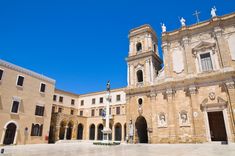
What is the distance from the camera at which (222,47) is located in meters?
21.1

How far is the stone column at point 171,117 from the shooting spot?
2104 cm

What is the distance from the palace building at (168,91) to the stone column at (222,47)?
0.10 metres

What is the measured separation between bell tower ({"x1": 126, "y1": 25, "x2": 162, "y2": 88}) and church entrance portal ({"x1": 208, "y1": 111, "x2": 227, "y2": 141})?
885 cm

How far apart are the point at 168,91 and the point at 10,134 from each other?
70.2 ft

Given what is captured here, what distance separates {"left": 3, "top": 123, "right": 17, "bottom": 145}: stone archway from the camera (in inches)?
863

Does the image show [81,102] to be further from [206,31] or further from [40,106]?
[206,31]

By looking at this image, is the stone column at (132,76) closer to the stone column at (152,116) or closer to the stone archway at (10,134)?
the stone column at (152,116)

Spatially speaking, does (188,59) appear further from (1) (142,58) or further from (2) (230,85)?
(1) (142,58)

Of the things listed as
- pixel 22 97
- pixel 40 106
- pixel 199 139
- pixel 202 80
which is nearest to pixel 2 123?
pixel 22 97

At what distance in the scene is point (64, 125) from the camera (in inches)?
1330

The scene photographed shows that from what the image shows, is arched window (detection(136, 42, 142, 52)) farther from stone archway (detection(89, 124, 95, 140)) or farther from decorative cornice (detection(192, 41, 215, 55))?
stone archway (detection(89, 124, 95, 140))

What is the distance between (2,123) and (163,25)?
25723 mm

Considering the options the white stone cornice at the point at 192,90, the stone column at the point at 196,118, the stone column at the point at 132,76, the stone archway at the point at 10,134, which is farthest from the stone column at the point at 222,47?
the stone archway at the point at 10,134

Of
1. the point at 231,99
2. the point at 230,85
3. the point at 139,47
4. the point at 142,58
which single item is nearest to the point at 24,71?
the point at 142,58
